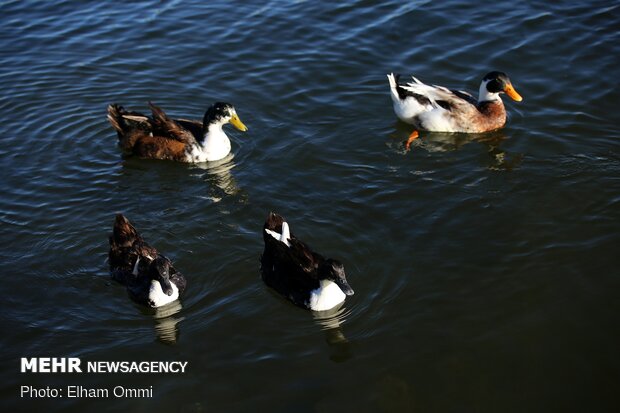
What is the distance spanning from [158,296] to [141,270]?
0.45 meters

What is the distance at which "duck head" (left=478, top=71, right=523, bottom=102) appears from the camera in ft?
41.1

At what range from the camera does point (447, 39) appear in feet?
49.2

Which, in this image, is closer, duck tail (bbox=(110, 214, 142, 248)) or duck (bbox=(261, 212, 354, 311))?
duck (bbox=(261, 212, 354, 311))

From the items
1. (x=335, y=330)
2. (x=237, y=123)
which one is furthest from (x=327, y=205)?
(x=335, y=330)

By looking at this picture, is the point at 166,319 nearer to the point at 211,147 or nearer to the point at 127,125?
the point at 211,147

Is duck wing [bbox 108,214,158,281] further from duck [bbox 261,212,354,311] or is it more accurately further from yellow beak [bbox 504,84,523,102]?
yellow beak [bbox 504,84,523,102]

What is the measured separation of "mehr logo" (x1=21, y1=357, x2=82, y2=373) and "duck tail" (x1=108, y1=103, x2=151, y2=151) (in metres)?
4.52

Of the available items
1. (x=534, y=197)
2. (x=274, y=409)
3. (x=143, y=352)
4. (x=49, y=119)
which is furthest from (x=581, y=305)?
(x=49, y=119)

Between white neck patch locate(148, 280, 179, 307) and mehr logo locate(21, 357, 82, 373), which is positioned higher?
white neck patch locate(148, 280, 179, 307)

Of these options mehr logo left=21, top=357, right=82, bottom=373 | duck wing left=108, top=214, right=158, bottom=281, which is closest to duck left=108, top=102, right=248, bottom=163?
duck wing left=108, top=214, right=158, bottom=281

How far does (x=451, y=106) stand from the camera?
1245 cm

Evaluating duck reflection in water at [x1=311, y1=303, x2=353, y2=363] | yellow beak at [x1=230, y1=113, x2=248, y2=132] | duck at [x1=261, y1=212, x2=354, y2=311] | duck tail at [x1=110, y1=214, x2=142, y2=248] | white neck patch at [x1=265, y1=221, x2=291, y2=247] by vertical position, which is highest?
yellow beak at [x1=230, y1=113, x2=248, y2=132]

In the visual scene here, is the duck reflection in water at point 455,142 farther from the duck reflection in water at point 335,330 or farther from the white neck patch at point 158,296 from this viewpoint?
the white neck patch at point 158,296

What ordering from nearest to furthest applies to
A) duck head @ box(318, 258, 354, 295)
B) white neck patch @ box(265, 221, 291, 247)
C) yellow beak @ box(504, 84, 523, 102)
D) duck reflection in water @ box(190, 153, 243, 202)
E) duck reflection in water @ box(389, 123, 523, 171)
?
duck head @ box(318, 258, 354, 295), white neck patch @ box(265, 221, 291, 247), duck reflection in water @ box(190, 153, 243, 202), duck reflection in water @ box(389, 123, 523, 171), yellow beak @ box(504, 84, 523, 102)
